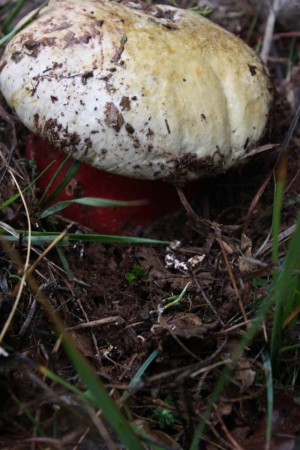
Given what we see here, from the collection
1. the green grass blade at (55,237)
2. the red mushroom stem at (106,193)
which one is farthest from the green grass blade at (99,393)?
the red mushroom stem at (106,193)

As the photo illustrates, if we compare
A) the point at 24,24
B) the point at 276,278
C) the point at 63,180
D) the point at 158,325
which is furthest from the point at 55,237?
the point at 24,24

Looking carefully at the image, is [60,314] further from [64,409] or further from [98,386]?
[98,386]

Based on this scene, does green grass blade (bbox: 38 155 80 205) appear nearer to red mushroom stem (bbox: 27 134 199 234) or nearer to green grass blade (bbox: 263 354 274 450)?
red mushroom stem (bbox: 27 134 199 234)

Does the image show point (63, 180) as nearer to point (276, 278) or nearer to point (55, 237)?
point (55, 237)

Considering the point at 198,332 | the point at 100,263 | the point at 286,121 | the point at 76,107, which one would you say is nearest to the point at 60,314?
the point at 100,263

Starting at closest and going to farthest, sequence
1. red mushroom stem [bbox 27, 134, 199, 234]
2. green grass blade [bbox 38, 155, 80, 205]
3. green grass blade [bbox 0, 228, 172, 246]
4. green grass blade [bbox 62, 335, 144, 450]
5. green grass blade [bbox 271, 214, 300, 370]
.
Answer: green grass blade [bbox 62, 335, 144, 450]
green grass blade [bbox 271, 214, 300, 370]
green grass blade [bbox 0, 228, 172, 246]
green grass blade [bbox 38, 155, 80, 205]
red mushroom stem [bbox 27, 134, 199, 234]

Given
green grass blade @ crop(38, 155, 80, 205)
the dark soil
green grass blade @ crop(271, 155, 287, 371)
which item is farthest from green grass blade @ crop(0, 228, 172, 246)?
green grass blade @ crop(271, 155, 287, 371)
